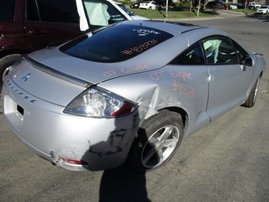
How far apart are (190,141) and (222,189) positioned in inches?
38.3

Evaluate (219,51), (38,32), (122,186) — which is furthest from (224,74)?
(38,32)

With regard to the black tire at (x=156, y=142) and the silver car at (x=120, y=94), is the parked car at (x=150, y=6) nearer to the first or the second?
the silver car at (x=120, y=94)

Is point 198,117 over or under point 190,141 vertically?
over

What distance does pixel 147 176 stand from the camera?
291 centimetres

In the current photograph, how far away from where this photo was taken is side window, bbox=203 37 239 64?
3.44 metres

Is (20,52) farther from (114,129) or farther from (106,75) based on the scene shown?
(114,129)

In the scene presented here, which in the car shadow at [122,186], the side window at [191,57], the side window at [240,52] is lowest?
the car shadow at [122,186]

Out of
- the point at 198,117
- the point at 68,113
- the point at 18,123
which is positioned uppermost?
the point at 68,113

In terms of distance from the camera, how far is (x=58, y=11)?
4.98 metres

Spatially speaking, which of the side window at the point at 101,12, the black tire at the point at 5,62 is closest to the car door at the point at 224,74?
the side window at the point at 101,12

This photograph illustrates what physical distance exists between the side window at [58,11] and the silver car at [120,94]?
1.64 meters

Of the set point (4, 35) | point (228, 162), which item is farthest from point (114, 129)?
point (4, 35)

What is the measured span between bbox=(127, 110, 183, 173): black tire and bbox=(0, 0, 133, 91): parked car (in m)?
2.02

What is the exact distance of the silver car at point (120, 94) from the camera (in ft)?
7.43
